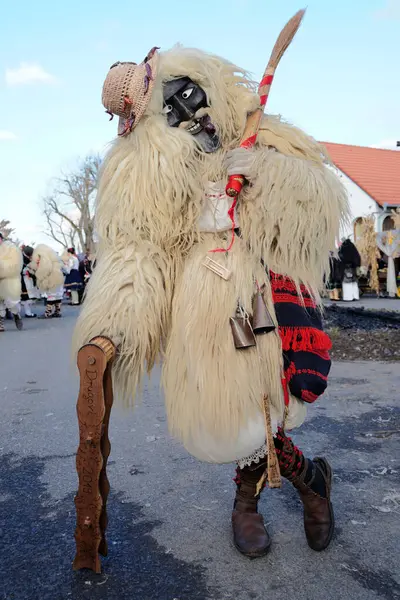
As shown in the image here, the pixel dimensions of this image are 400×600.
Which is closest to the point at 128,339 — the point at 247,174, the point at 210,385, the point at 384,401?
the point at 210,385

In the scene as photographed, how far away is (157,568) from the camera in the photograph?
2.34m

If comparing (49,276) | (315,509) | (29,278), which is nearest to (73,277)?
(29,278)

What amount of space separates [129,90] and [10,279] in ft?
35.2

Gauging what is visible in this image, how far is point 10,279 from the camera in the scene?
12359 millimetres

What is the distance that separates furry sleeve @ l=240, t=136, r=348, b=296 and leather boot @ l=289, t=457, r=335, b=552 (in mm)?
806

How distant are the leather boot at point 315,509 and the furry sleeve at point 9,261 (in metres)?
10.6

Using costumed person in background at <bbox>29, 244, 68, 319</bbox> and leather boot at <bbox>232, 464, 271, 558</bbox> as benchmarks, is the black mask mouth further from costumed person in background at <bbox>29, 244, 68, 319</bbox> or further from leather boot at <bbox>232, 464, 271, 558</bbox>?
costumed person in background at <bbox>29, 244, 68, 319</bbox>

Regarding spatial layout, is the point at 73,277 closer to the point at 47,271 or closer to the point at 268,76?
the point at 47,271

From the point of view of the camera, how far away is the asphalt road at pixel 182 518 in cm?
221

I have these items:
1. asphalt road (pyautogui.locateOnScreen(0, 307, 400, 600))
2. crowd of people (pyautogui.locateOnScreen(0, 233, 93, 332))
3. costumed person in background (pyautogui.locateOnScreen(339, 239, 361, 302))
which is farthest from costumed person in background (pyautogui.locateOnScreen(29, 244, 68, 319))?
asphalt road (pyautogui.locateOnScreen(0, 307, 400, 600))

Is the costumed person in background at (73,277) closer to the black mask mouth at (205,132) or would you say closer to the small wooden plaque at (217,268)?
the black mask mouth at (205,132)

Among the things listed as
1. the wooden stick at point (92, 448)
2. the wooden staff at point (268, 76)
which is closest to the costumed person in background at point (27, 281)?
the wooden staff at point (268, 76)

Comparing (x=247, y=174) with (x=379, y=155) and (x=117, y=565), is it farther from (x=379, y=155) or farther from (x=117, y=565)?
(x=379, y=155)

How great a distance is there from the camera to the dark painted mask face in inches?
93.5
